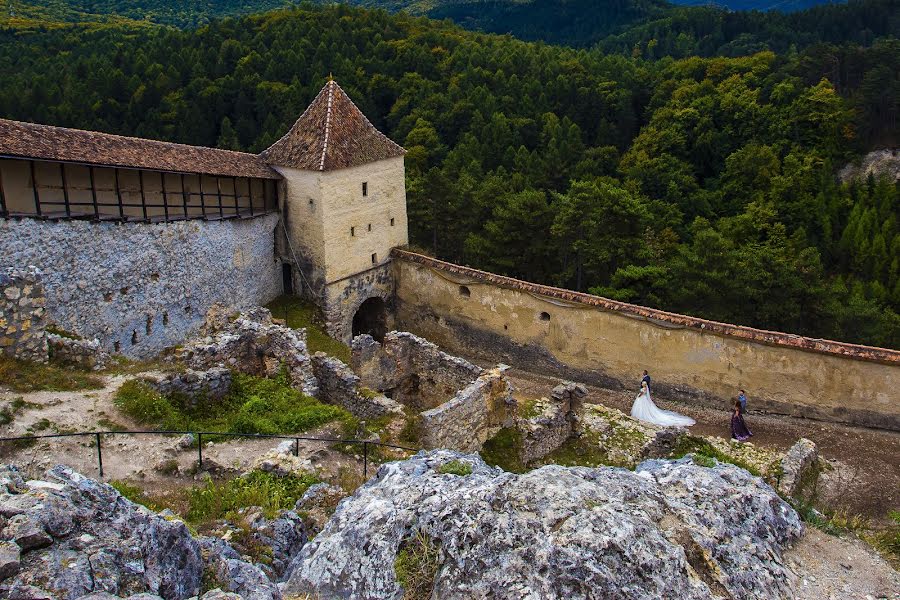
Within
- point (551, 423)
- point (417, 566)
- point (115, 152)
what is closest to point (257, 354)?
point (551, 423)

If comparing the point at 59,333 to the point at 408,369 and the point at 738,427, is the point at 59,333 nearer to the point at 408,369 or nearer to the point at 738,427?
the point at 408,369

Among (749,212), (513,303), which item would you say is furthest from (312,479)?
(749,212)

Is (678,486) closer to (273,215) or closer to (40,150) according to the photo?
(40,150)

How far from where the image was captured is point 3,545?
7.12 m

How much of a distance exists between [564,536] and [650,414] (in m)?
16.6

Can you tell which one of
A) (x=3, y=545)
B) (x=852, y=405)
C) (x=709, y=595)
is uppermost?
(x=3, y=545)

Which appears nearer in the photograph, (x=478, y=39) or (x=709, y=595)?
Answer: (x=709, y=595)

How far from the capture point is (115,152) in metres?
24.2

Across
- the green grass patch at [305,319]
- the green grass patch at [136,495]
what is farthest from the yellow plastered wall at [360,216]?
the green grass patch at [136,495]

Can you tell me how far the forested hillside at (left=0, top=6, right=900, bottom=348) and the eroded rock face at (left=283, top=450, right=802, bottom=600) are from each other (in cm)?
2287

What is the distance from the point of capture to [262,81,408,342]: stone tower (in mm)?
29625

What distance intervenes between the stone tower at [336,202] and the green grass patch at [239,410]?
41.2ft

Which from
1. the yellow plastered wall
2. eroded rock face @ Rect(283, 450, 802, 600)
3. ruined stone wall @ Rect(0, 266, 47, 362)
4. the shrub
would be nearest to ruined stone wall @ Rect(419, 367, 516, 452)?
the shrub

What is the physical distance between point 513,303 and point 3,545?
900 inches
